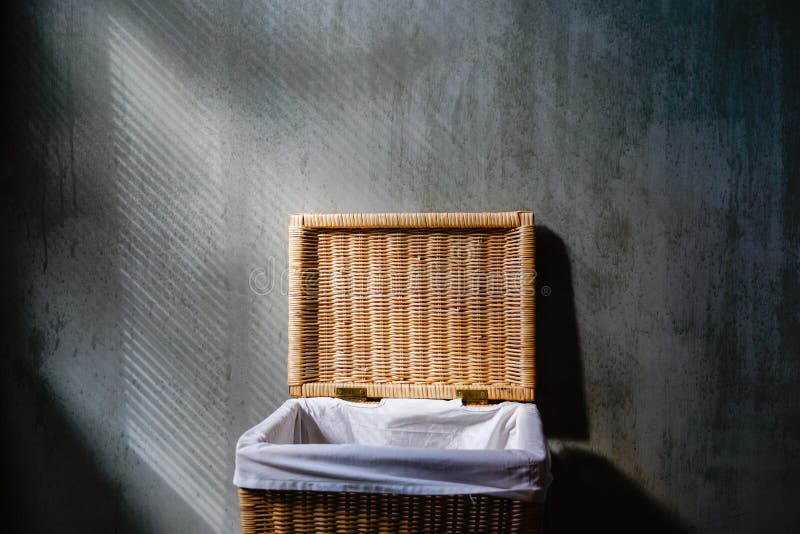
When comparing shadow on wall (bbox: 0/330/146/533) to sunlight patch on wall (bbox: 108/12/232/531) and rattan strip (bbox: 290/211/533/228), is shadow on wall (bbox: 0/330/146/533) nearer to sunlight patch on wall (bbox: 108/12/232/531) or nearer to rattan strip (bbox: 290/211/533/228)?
sunlight patch on wall (bbox: 108/12/232/531)

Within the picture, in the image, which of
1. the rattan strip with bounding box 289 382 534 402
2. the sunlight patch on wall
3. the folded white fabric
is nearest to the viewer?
the folded white fabric

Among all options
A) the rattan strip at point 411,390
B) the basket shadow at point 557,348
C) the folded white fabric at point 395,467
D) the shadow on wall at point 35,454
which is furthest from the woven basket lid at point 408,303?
the shadow on wall at point 35,454

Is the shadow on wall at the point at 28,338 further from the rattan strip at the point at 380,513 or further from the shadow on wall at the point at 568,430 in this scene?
→ the shadow on wall at the point at 568,430

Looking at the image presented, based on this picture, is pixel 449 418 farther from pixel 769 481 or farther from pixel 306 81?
pixel 306 81

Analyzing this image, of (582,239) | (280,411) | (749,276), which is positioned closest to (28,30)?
(280,411)

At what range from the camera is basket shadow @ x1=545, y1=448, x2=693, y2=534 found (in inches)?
51.1

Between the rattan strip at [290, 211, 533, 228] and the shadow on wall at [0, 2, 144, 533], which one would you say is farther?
the shadow on wall at [0, 2, 144, 533]

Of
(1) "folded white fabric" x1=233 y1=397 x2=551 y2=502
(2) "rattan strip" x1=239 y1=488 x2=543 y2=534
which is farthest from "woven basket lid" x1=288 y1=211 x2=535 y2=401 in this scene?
(2) "rattan strip" x1=239 y1=488 x2=543 y2=534

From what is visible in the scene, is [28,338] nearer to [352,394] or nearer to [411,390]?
[352,394]

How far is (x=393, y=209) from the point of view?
1372mm

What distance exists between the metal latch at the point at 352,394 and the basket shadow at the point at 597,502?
0.51 m

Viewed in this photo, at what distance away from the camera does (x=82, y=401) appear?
1.48m

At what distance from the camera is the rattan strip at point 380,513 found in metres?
0.88

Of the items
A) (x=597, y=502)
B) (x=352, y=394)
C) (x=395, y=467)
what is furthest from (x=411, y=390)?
(x=597, y=502)
